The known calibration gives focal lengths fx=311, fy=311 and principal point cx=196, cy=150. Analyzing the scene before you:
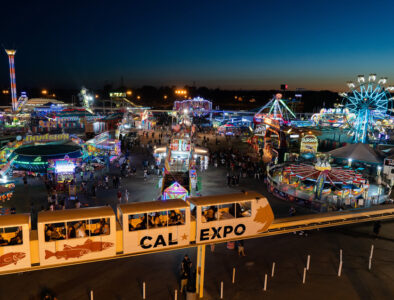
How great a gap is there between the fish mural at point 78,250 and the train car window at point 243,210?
3729 millimetres

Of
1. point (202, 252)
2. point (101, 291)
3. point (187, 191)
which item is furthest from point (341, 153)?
point (101, 291)

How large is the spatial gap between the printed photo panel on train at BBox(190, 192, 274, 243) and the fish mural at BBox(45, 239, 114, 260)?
264 cm

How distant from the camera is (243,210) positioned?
9.22 metres

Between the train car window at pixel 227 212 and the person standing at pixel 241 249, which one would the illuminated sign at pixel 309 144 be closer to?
the person standing at pixel 241 249

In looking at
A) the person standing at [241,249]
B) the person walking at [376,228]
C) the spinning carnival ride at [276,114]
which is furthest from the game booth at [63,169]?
the spinning carnival ride at [276,114]

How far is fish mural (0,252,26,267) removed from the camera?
7.04m

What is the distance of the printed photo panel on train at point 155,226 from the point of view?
8039mm

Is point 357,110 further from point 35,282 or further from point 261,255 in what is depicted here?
point 35,282

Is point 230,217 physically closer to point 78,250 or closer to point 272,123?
point 78,250

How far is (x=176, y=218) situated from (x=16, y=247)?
385cm

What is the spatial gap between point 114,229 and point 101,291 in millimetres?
3444

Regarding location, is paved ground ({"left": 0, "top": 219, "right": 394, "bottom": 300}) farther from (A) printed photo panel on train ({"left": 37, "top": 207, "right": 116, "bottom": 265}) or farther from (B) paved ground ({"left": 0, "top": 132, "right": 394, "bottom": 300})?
(A) printed photo panel on train ({"left": 37, "top": 207, "right": 116, "bottom": 265})

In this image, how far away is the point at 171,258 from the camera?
12188mm

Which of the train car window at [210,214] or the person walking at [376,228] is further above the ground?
the train car window at [210,214]
